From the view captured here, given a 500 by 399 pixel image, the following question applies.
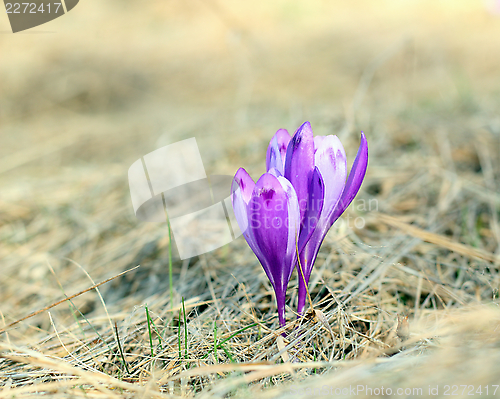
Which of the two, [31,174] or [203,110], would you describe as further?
[203,110]

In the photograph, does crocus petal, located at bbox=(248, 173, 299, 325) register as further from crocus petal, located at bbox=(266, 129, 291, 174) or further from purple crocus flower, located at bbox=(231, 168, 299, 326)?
crocus petal, located at bbox=(266, 129, 291, 174)

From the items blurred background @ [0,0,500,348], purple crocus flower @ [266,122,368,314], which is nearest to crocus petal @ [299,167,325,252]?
purple crocus flower @ [266,122,368,314]

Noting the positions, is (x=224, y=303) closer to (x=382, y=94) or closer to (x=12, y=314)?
(x=12, y=314)

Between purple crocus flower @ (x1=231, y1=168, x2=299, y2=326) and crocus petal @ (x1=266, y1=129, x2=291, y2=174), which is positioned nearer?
purple crocus flower @ (x1=231, y1=168, x2=299, y2=326)

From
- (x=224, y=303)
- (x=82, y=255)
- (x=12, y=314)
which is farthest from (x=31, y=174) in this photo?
(x=224, y=303)

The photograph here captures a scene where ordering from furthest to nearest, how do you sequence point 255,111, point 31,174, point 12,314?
point 255,111, point 31,174, point 12,314

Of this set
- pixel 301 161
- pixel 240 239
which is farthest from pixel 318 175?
pixel 240 239

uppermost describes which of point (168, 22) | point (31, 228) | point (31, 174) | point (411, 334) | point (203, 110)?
point (168, 22)
